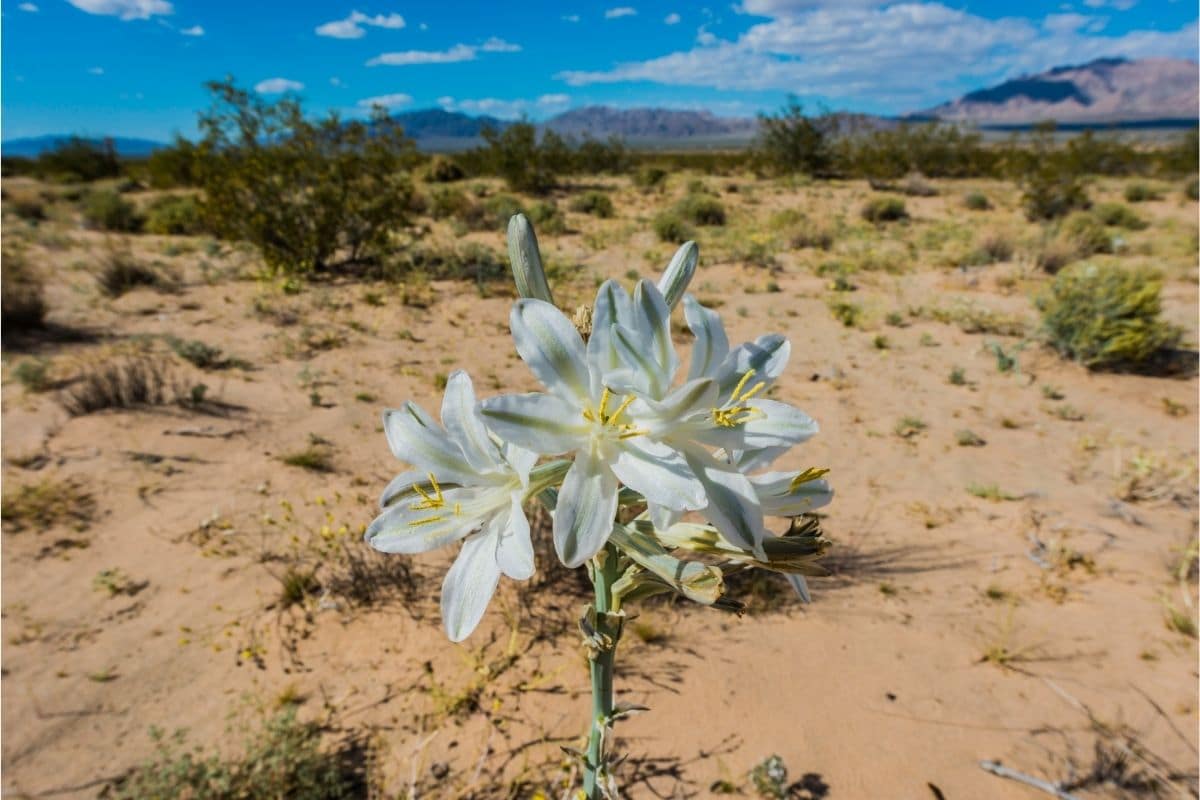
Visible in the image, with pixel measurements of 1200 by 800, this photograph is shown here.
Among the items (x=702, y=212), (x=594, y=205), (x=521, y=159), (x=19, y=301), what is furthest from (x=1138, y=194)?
(x=19, y=301)

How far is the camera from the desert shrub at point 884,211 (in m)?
15.8

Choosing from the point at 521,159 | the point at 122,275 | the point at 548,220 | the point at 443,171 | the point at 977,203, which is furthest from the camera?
the point at 443,171

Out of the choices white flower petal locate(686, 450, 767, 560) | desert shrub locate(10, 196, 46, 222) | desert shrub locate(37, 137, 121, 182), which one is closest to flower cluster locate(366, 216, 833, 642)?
white flower petal locate(686, 450, 767, 560)

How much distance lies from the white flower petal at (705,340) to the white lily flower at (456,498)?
394 mm

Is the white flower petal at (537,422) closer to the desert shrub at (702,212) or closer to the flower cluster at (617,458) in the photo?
the flower cluster at (617,458)

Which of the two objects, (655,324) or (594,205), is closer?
Answer: (655,324)

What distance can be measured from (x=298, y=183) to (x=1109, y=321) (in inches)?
454

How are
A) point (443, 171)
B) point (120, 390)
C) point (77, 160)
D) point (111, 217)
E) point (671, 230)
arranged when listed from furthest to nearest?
point (77, 160), point (443, 171), point (111, 217), point (671, 230), point (120, 390)

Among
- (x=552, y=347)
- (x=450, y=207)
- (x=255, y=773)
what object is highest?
(x=450, y=207)

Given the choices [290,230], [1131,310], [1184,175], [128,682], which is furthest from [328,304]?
[1184,175]

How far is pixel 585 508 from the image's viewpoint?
1.04 meters

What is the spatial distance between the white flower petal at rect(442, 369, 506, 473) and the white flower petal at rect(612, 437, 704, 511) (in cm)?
29

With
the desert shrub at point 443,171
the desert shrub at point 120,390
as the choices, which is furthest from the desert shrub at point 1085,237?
the desert shrub at point 443,171

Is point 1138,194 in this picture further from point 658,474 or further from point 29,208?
point 29,208
